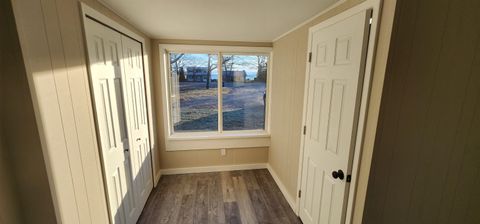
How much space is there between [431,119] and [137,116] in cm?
254

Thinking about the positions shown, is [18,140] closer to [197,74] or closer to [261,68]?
[197,74]

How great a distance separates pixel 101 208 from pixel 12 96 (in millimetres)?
970

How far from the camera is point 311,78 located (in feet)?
6.10

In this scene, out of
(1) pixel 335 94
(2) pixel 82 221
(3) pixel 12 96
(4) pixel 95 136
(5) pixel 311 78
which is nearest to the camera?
(3) pixel 12 96

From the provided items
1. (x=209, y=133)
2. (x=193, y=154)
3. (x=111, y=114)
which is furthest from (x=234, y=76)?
(x=111, y=114)

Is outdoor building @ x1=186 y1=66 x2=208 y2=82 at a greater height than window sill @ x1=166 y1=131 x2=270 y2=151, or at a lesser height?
greater

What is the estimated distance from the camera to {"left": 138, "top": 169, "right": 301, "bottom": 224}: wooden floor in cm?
219

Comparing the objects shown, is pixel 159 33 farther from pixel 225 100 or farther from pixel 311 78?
pixel 311 78

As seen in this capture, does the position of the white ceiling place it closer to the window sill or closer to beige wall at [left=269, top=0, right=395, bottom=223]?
beige wall at [left=269, top=0, right=395, bottom=223]

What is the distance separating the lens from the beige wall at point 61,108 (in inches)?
33.5

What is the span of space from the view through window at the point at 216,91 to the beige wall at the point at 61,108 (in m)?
1.74

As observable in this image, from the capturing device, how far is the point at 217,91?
313cm

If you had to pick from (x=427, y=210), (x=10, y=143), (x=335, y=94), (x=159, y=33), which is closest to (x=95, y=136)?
(x=10, y=143)

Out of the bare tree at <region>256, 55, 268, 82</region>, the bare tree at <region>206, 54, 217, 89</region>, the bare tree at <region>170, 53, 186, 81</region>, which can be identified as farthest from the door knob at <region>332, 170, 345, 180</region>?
the bare tree at <region>170, 53, 186, 81</region>
